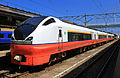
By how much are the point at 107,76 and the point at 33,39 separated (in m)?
4.35

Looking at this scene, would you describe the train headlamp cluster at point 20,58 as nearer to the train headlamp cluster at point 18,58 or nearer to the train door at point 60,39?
the train headlamp cluster at point 18,58

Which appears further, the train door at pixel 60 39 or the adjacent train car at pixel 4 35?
the adjacent train car at pixel 4 35

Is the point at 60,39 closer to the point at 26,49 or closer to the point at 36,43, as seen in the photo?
the point at 36,43

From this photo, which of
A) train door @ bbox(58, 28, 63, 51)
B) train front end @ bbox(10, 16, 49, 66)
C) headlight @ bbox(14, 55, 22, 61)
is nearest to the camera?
train front end @ bbox(10, 16, 49, 66)

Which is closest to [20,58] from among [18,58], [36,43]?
[18,58]

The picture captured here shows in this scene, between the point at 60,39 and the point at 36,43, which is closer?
the point at 36,43

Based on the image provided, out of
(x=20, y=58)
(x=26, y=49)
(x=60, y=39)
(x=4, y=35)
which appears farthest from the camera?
(x=4, y=35)

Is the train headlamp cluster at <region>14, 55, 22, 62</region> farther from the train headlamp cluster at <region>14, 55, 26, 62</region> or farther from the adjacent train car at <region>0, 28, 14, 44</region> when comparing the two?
the adjacent train car at <region>0, 28, 14, 44</region>

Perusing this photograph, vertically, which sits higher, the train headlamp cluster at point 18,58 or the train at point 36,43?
A: the train at point 36,43

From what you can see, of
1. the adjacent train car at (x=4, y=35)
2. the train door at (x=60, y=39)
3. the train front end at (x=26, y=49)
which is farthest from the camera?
the adjacent train car at (x=4, y=35)

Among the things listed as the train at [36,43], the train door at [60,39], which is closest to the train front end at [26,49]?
the train at [36,43]

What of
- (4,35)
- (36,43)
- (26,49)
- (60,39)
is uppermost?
(4,35)

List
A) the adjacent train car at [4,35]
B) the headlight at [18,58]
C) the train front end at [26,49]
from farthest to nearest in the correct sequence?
the adjacent train car at [4,35], the headlight at [18,58], the train front end at [26,49]

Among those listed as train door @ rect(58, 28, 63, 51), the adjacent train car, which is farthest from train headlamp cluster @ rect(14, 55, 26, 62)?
the adjacent train car
